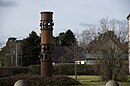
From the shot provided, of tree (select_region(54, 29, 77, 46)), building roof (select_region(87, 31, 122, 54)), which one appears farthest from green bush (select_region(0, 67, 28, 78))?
tree (select_region(54, 29, 77, 46))

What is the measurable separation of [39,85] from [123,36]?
38.7 feet

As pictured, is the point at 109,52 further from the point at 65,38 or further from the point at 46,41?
the point at 65,38

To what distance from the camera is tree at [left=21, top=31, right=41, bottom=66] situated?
73.5 metres

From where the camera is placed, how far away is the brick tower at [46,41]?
2934 cm

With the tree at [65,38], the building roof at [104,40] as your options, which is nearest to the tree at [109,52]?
the building roof at [104,40]

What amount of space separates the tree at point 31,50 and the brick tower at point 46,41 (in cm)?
4291

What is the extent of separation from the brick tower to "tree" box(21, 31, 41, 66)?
141ft

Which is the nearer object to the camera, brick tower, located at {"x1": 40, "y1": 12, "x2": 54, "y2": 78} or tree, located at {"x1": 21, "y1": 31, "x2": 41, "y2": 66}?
brick tower, located at {"x1": 40, "y1": 12, "x2": 54, "y2": 78}

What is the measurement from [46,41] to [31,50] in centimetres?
4413

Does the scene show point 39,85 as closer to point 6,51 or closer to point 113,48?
point 113,48

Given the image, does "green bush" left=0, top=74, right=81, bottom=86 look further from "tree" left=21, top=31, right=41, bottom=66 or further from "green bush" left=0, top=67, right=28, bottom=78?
"tree" left=21, top=31, right=41, bottom=66

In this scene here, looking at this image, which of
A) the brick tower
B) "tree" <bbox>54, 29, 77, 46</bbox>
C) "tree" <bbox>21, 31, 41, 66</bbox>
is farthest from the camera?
"tree" <bbox>54, 29, 77, 46</bbox>

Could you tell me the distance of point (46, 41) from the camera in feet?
97.1

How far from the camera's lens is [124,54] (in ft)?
113
